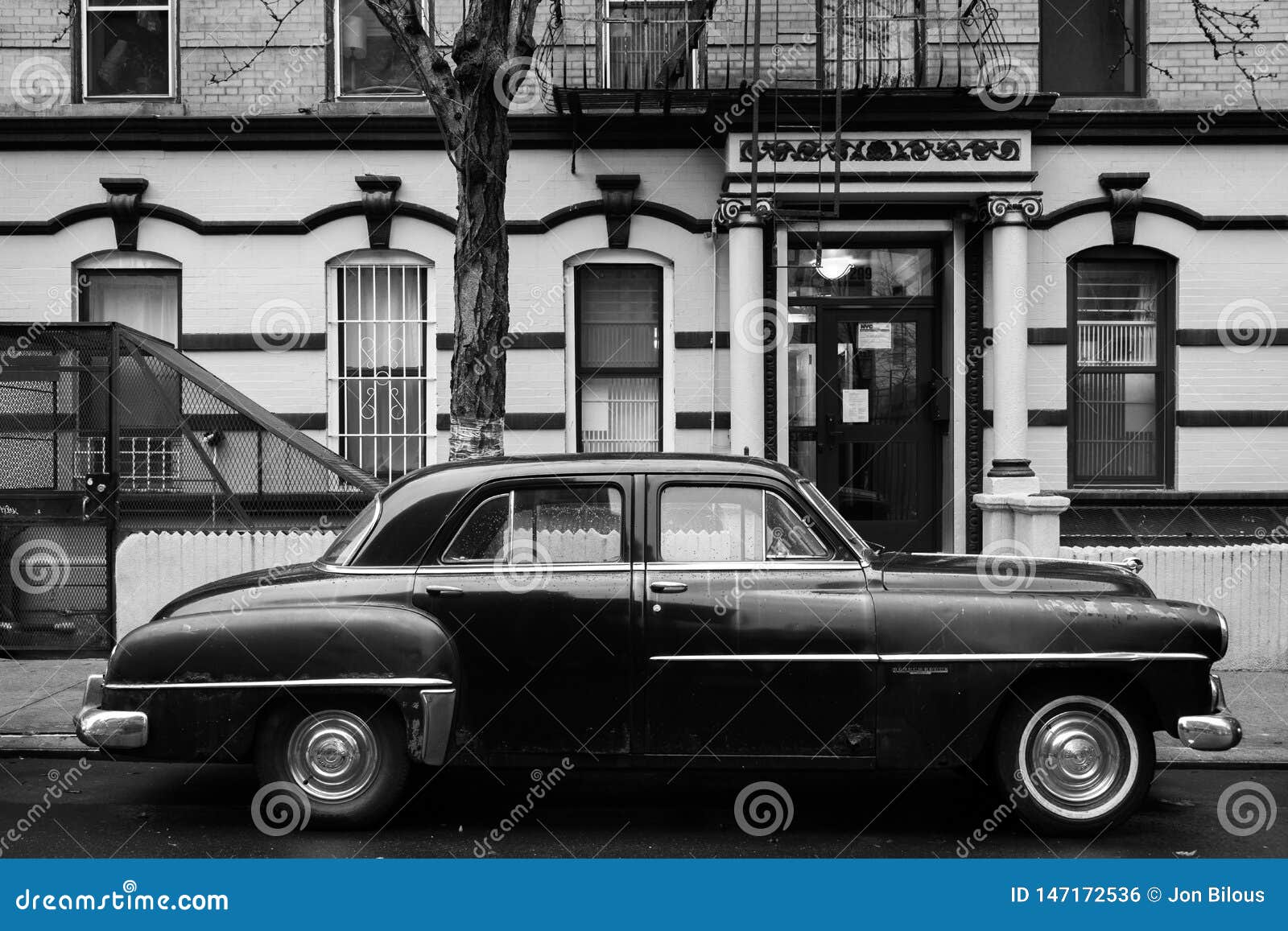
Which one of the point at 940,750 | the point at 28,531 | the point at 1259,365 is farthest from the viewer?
the point at 1259,365

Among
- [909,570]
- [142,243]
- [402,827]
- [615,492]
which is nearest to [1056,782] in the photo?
[909,570]

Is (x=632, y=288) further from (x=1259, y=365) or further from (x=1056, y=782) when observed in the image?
(x=1056, y=782)

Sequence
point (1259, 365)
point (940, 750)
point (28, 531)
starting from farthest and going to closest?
point (1259, 365) < point (28, 531) < point (940, 750)

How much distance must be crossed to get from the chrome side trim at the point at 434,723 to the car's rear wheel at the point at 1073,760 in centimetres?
247

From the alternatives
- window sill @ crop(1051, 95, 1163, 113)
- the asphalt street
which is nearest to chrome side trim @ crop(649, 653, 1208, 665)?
the asphalt street

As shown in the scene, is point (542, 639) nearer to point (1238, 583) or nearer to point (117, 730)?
point (117, 730)

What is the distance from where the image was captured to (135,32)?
41.8 feet

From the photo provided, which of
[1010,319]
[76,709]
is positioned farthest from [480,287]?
[1010,319]

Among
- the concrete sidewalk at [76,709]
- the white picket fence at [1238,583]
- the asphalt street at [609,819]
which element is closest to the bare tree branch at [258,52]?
the concrete sidewalk at [76,709]

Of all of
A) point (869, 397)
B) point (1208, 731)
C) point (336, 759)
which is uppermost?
point (869, 397)

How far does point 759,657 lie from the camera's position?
574 centimetres

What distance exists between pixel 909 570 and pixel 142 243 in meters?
9.20

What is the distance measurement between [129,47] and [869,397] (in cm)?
805

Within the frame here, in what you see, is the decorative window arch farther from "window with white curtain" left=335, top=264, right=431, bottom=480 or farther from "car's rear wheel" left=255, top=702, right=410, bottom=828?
"car's rear wheel" left=255, top=702, right=410, bottom=828
